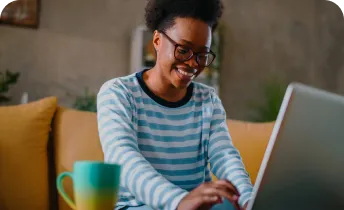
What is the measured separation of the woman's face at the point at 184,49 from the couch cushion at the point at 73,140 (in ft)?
2.59

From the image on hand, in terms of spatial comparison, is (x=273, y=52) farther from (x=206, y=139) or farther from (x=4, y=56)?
(x=206, y=139)

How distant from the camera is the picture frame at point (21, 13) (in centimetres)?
320

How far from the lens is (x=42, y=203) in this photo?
1.81 m

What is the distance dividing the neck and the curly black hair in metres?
0.12

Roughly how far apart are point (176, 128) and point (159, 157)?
10cm

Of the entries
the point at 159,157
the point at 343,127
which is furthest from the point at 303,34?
the point at 343,127

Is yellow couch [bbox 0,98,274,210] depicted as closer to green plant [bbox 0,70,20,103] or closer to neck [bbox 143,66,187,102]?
neck [bbox 143,66,187,102]

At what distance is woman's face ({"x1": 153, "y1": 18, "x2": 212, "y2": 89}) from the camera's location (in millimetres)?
1137

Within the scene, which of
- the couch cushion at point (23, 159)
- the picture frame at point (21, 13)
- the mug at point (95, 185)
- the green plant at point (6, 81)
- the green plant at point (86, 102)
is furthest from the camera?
the picture frame at point (21, 13)

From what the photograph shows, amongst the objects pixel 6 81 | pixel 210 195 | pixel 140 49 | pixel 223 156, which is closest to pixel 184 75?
pixel 223 156

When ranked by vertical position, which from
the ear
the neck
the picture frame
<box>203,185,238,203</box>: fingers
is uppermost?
the picture frame

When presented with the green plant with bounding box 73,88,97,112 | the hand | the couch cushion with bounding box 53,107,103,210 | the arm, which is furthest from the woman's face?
the green plant with bounding box 73,88,97,112

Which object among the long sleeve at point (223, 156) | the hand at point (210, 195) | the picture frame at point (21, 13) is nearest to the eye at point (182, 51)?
the long sleeve at point (223, 156)

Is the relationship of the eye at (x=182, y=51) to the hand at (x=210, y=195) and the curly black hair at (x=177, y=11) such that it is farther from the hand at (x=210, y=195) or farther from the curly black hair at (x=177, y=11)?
the hand at (x=210, y=195)
